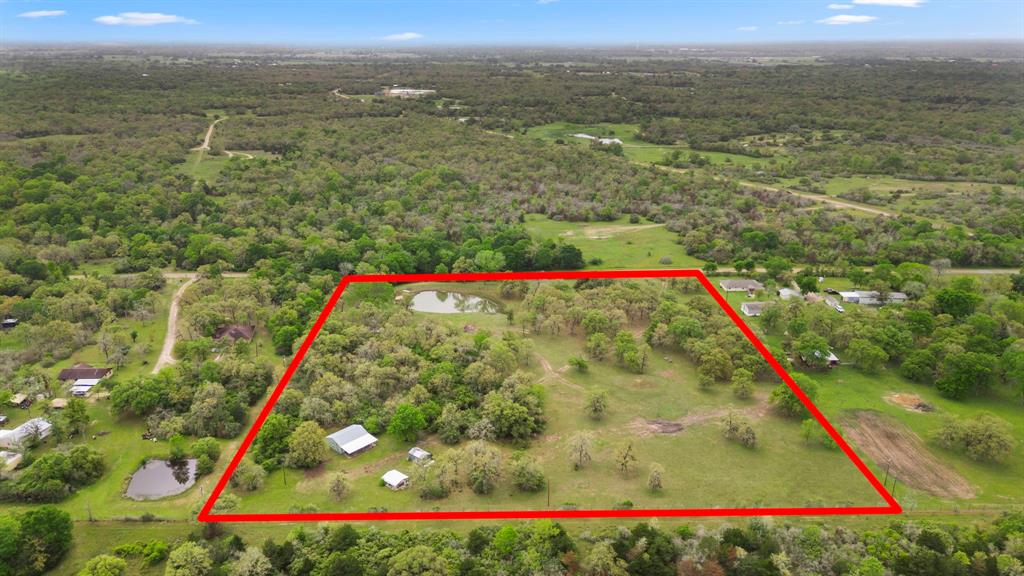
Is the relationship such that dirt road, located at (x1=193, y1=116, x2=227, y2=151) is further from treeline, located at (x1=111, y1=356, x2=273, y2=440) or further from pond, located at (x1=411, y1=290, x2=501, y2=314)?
treeline, located at (x1=111, y1=356, x2=273, y2=440)

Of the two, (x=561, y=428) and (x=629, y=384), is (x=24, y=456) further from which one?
(x=629, y=384)

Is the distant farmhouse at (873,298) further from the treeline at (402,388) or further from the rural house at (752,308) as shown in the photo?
the treeline at (402,388)

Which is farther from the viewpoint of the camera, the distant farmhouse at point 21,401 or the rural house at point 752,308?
the rural house at point 752,308

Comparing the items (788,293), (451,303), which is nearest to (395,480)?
(451,303)

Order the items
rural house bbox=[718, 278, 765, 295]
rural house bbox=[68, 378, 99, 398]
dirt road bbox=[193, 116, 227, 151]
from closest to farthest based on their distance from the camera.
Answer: rural house bbox=[68, 378, 99, 398] < rural house bbox=[718, 278, 765, 295] < dirt road bbox=[193, 116, 227, 151]

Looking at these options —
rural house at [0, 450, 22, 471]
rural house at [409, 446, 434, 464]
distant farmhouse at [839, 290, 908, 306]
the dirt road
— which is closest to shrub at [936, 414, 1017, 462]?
distant farmhouse at [839, 290, 908, 306]

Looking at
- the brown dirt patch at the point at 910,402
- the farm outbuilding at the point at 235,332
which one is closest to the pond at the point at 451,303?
the farm outbuilding at the point at 235,332
